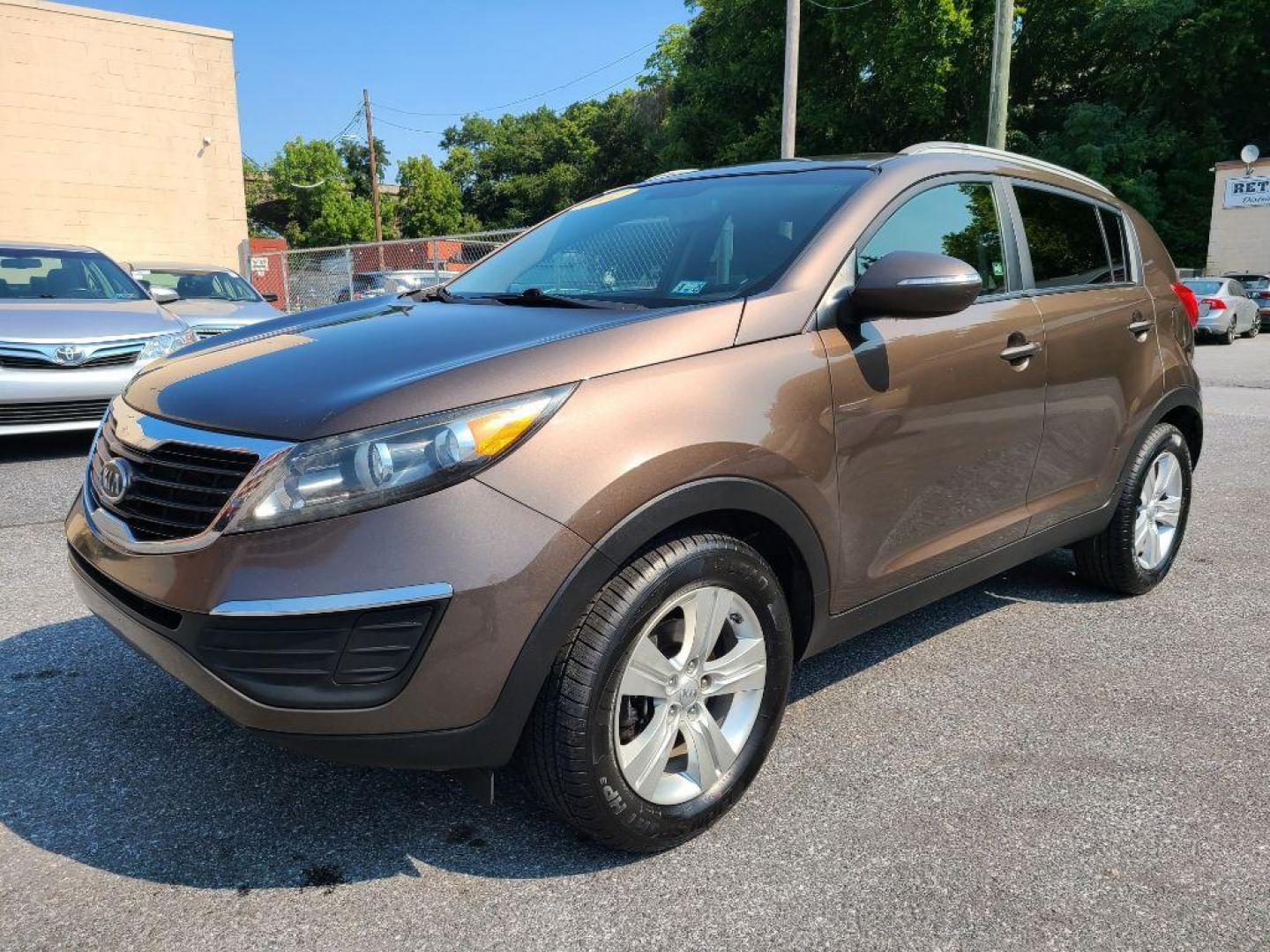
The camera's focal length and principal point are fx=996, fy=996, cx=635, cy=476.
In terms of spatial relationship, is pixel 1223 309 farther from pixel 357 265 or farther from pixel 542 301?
pixel 542 301

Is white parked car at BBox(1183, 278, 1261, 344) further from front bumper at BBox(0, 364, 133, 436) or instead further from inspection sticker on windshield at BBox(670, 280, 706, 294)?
inspection sticker on windshield at BBox(670, 280, 706, 294)

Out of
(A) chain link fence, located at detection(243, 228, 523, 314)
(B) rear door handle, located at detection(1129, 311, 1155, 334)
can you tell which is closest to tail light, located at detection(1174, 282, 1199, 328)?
(B) rear door handle, located at detection(1129, 311, 1155, 334)

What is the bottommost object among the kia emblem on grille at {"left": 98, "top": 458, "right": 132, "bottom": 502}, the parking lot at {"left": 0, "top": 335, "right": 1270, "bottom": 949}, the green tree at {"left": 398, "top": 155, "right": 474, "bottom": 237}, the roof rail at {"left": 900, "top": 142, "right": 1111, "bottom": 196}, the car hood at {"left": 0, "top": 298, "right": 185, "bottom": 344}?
the parking lot at {"left": 0, "top": 335, "right": 1270, "bottom": 949}

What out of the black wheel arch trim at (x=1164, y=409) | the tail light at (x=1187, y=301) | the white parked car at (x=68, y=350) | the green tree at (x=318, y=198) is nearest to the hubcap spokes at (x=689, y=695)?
the black wheel arch trim at (x=1164, y=409)

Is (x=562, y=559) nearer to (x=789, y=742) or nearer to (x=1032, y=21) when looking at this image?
(x=789, y=742)

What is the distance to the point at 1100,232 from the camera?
3975 millimetres

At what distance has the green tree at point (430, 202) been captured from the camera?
6669 centimetres

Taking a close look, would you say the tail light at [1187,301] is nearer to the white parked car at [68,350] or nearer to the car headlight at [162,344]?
the white parked car at [68,350]

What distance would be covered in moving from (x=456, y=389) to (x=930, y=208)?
1785mm

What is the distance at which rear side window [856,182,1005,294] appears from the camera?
9.55 ft

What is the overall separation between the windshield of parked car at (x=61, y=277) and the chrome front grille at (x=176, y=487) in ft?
20.3

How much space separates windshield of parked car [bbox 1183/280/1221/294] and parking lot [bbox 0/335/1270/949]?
61.2 ft

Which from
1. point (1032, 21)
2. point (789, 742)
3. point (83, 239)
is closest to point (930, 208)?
point (789, 742)

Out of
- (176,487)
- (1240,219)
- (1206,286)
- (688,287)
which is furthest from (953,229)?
(1240,219)
